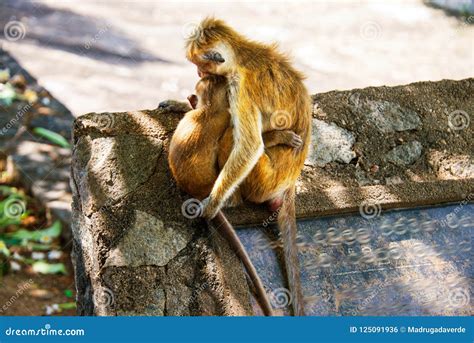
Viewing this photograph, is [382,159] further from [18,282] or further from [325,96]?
[18,282]

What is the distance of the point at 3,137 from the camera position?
30.3ft

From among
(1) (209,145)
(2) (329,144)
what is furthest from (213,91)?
(2) (329,144)

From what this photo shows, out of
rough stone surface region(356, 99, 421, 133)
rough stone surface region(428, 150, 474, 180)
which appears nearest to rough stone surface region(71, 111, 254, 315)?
rough stone surface region(356, 99, 421, 133)

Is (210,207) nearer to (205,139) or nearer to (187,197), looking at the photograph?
(187,197)

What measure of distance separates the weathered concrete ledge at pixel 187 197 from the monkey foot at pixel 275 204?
0.11 meters

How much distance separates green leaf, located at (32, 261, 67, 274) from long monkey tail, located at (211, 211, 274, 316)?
11.6ft

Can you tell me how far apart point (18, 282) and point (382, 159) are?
12.9 ft

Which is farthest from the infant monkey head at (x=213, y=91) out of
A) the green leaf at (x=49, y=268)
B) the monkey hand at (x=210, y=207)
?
the green leaf at (x=49, y=268)

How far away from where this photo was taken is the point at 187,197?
5637mm

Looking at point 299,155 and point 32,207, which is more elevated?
point 299,155

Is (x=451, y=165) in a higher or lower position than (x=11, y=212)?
higher

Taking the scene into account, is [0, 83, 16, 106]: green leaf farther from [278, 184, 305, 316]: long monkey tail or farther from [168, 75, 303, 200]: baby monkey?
[278, 184, 305, 316]: long monkey tail

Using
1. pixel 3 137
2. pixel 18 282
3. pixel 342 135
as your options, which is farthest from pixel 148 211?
pixel 3 137

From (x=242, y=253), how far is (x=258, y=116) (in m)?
0.88
